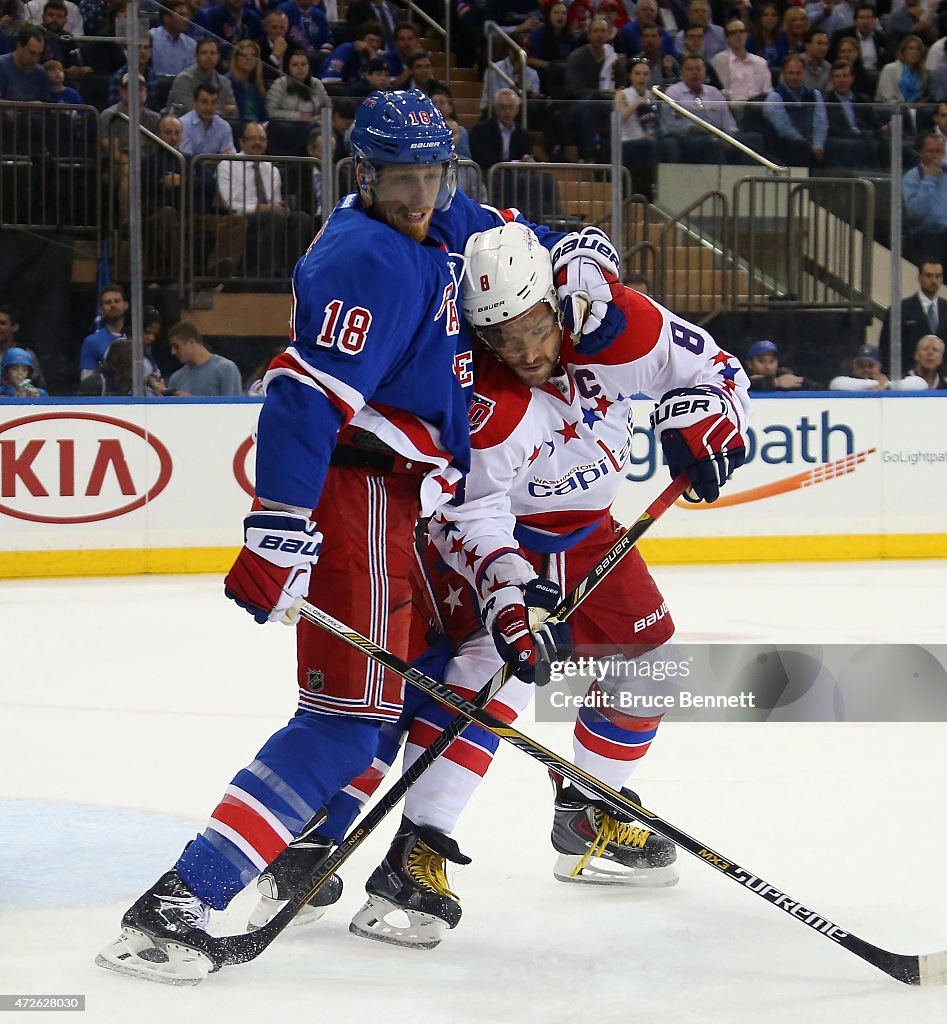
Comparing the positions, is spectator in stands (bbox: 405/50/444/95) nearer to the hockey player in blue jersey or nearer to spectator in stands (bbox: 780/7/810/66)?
spectator in stands (bbox: 780/7/810/66)

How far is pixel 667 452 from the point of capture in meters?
2.80

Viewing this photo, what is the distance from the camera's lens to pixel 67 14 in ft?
25.1

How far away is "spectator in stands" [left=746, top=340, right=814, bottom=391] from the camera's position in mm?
7562

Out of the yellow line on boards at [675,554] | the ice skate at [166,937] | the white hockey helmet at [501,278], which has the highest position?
the white hockey helmet at [501,278]

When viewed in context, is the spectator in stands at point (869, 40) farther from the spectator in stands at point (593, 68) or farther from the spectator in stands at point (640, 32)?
the spectator in stands at point (593, 68)

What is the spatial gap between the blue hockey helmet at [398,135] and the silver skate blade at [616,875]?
1.29 m

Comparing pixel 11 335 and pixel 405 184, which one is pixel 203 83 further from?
pixel 405 184

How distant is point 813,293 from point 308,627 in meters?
5.65

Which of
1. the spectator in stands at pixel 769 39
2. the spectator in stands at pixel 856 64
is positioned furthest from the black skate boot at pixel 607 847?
the spectator in stands at pixel 769 39

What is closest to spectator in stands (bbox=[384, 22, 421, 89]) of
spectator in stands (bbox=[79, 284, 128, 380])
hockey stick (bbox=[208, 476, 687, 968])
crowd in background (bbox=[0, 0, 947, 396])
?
crowd in background (bbox=[0, 0, 947, 396])

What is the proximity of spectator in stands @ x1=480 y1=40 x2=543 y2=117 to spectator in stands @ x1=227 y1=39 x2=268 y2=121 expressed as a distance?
4.39ft

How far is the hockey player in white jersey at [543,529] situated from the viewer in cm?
259

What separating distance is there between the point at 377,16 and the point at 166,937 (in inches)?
308

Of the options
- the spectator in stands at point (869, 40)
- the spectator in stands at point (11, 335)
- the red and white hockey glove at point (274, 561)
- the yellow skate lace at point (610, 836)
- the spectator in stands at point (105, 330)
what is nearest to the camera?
the red and white hockey glove at point (274, 561)
